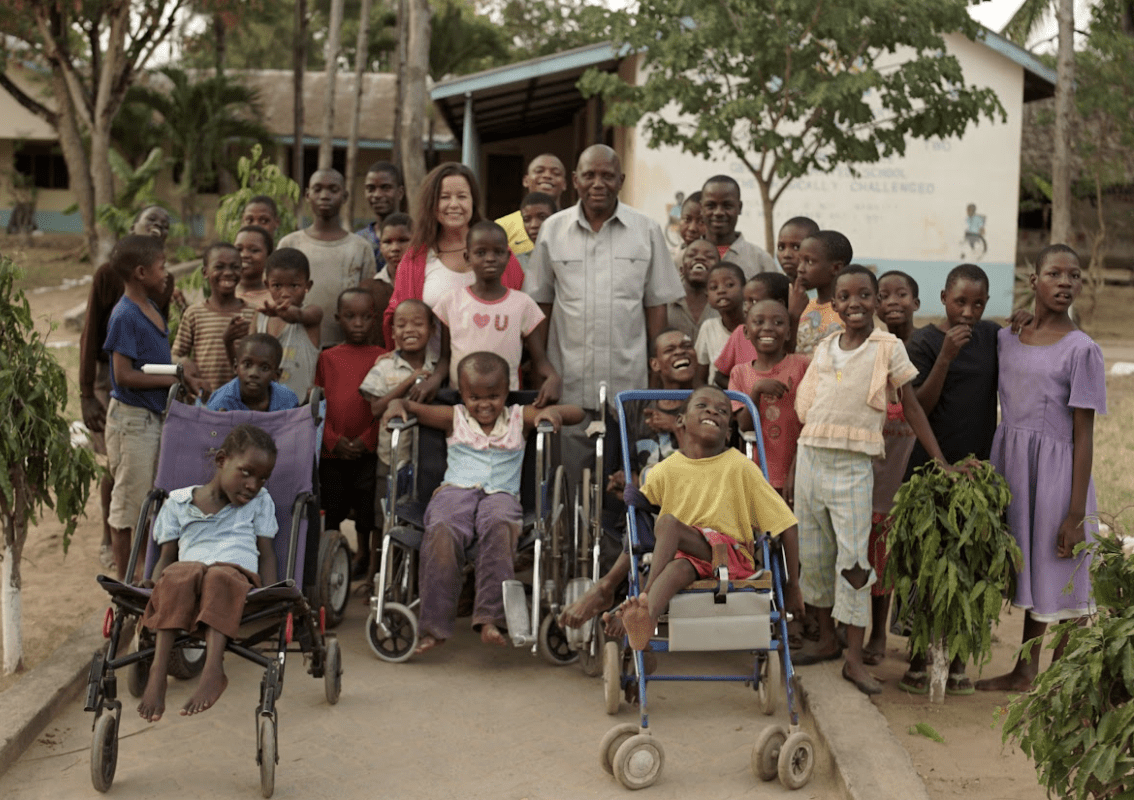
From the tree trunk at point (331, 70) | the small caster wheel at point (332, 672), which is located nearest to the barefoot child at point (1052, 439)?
the small caster wheel at point (332, 672)

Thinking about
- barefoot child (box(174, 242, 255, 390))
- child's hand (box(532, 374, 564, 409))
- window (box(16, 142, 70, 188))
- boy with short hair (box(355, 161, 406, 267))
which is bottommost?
child's hand (box(532, 374, 564, 409))

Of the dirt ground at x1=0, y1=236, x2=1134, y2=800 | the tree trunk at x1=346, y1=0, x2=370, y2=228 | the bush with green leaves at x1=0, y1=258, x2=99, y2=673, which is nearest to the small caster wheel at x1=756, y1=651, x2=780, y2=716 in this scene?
the dirt ground at x1=0, y1=236, x2=1134, y2=800

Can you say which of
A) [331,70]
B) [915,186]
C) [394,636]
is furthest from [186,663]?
[331,70]

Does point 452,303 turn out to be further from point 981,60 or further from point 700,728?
point 981,60

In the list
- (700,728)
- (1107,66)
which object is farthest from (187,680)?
Result: (1107,66)

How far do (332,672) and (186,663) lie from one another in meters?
0.72

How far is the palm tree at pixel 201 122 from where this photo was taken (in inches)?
977

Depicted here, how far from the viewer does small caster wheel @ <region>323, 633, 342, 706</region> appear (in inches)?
193

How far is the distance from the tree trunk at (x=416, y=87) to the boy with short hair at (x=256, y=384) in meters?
7.94

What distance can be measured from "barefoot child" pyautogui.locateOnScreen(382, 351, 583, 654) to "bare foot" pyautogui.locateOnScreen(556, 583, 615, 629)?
A: 0.51m

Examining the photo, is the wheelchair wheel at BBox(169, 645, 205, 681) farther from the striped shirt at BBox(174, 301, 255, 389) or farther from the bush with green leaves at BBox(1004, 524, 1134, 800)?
the bush with green leaves at BBox(1004, 524, 1134, 800)

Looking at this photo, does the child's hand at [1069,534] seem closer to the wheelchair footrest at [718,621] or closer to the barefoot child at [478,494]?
the wheelchair footrest at [718,621]

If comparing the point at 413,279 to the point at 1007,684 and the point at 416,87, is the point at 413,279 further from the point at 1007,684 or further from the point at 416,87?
the point at 416,87

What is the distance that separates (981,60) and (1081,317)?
4466 mm
